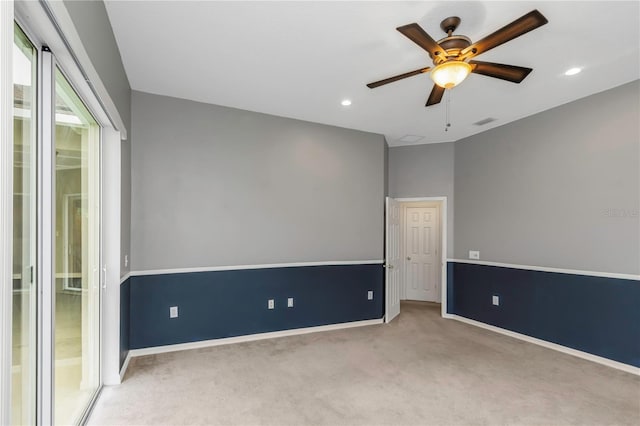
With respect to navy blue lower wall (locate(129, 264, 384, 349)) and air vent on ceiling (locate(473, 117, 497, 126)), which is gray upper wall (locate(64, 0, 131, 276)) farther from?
air vent on ceiling (locate(473, 117, 497, 126))

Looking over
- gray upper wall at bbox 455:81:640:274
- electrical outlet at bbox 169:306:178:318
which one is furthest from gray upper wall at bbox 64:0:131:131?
gray upper wall at bbox 455:81:640:274

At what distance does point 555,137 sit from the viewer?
3.83 metres

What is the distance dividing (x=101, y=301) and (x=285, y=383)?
1.72m

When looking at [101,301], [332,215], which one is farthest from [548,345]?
[101,301]

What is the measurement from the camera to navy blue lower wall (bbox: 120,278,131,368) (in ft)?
9.53

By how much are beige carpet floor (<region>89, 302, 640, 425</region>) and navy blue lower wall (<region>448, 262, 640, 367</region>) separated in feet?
0.82

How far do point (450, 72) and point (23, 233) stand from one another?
249 cm

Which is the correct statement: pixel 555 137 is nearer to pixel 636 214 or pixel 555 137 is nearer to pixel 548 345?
pixel 636 214

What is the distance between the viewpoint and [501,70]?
217cm

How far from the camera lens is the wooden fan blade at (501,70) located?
2105 millimetres

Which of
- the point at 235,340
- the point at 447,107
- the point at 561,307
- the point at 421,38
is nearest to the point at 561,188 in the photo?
the point at 561,307

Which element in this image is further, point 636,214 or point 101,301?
point 636,214

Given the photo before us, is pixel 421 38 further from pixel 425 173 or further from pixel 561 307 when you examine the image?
pixel 425 173

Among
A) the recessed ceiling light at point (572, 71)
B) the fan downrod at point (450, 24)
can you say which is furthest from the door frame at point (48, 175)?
the recessed ceiling light at point (572, 71)
